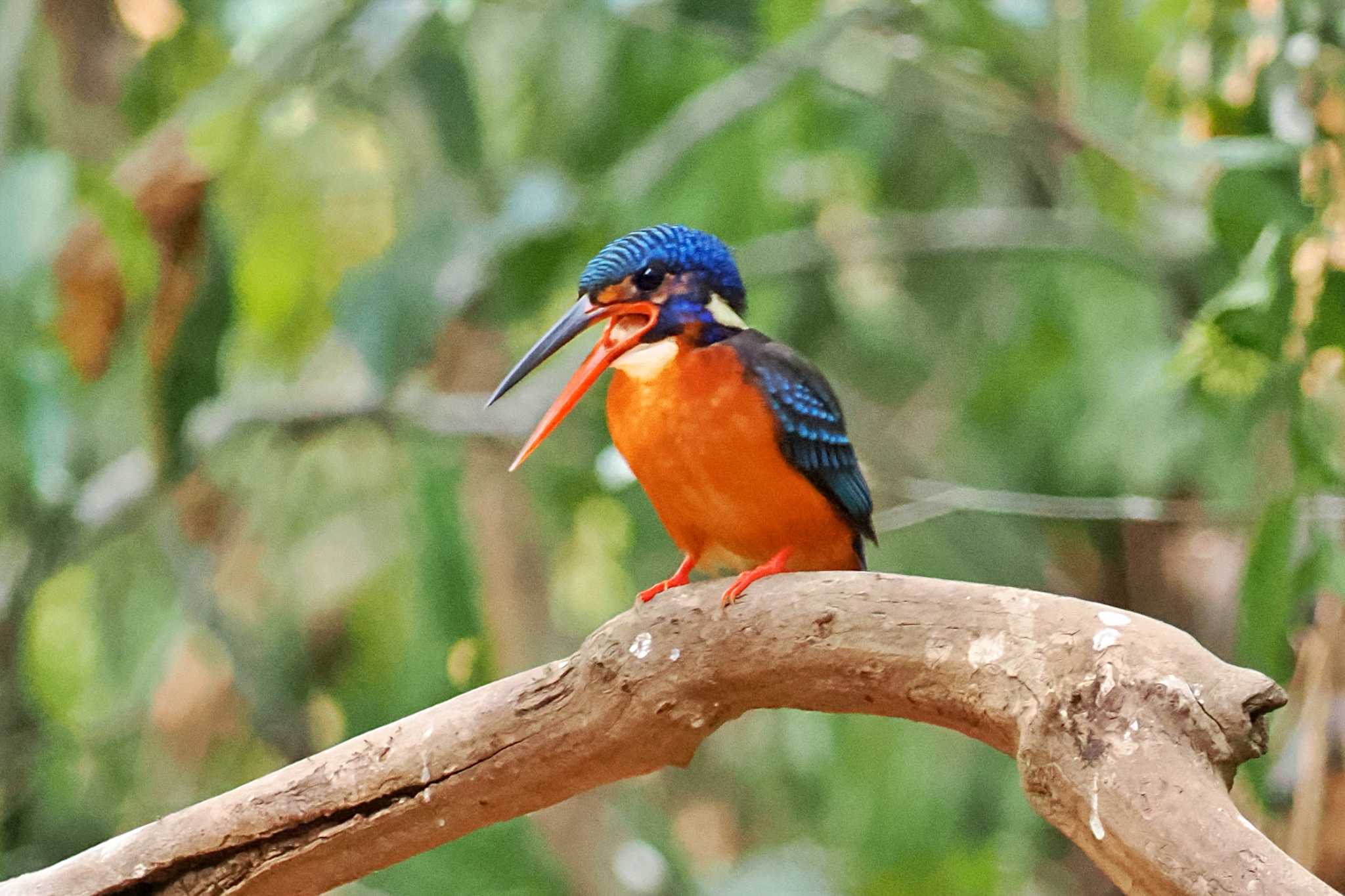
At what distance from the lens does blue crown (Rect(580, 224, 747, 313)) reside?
1.76 metres

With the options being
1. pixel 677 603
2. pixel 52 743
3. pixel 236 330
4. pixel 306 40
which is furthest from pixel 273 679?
pixel 677 603

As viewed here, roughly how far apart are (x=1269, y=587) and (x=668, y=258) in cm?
105

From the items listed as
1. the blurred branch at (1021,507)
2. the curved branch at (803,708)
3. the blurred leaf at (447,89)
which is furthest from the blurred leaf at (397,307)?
the curved branch at (803,708)

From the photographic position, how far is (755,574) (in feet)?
5.37

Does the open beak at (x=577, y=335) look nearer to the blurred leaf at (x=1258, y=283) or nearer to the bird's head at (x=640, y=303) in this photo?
the bird's head at (x=640, y=303)

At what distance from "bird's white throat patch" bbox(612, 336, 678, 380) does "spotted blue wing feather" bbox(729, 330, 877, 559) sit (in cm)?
8

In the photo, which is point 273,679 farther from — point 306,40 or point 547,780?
point 547,780

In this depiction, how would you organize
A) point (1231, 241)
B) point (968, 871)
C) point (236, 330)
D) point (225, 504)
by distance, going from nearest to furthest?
point (1231, 241), point (968, 871), point (236, 330), point (225, 504)

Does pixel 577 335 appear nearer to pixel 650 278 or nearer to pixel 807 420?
pixel 650 278

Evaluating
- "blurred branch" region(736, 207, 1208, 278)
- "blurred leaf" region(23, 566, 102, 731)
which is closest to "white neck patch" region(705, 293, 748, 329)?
"blurred branch" region(736, 207, 1208, 278)

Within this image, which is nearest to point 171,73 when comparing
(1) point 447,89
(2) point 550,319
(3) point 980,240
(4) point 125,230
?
(1) point 447,89

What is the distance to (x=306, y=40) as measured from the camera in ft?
10.3

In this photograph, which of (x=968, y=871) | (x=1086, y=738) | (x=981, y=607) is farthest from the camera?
(x=968, y=871)

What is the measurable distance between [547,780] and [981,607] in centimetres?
52
